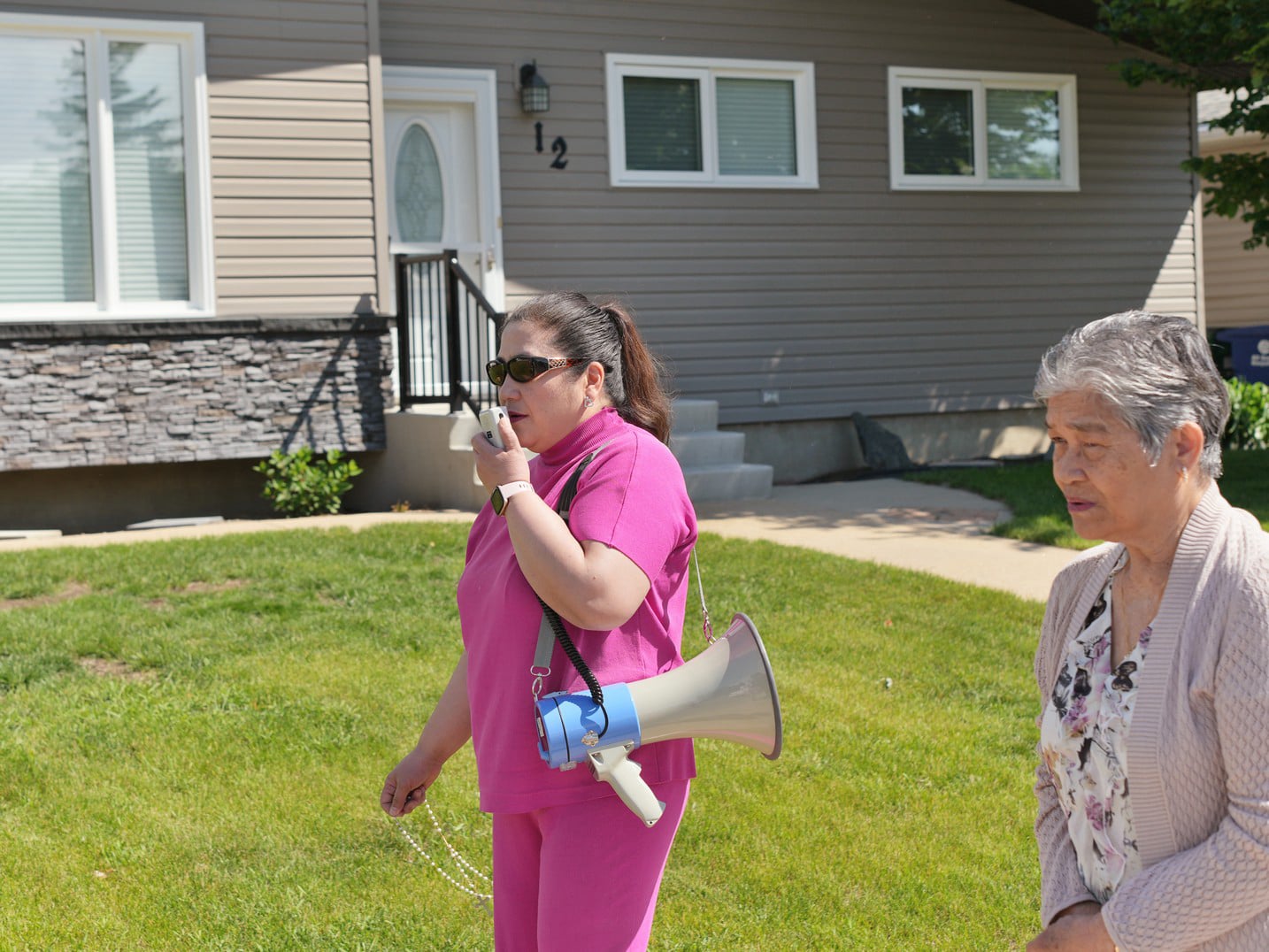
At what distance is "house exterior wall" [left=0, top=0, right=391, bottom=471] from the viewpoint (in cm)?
868

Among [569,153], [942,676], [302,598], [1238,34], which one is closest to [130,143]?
[569,153]

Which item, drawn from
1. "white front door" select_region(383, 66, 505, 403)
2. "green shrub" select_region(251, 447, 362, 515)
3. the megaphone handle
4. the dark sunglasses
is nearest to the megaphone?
the megaphone handle

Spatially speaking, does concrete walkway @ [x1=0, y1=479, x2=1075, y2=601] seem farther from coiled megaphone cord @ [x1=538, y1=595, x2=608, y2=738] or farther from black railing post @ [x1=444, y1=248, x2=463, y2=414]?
coiled megaphone cord @ [x1=538, y1=595, x2=608, y2=738]

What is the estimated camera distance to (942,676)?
5.10m

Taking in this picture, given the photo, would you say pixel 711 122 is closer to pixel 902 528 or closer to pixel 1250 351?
pixel 902 528

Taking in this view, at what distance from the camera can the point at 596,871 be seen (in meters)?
1.99

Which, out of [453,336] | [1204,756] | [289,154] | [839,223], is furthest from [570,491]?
[839,223]

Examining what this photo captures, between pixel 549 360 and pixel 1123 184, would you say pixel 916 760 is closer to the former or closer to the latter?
pixel 549 360

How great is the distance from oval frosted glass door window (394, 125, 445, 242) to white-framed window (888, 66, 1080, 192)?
12.7 feet

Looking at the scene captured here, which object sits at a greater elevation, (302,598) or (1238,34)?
(1238,34)

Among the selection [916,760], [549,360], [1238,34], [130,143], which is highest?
[1238,34]

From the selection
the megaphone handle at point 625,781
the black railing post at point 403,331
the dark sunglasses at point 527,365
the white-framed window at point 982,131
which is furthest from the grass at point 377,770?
the white-framed window at point 982,131

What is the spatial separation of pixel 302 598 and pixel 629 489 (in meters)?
4.38

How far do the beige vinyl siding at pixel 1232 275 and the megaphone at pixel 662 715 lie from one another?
655 inches
